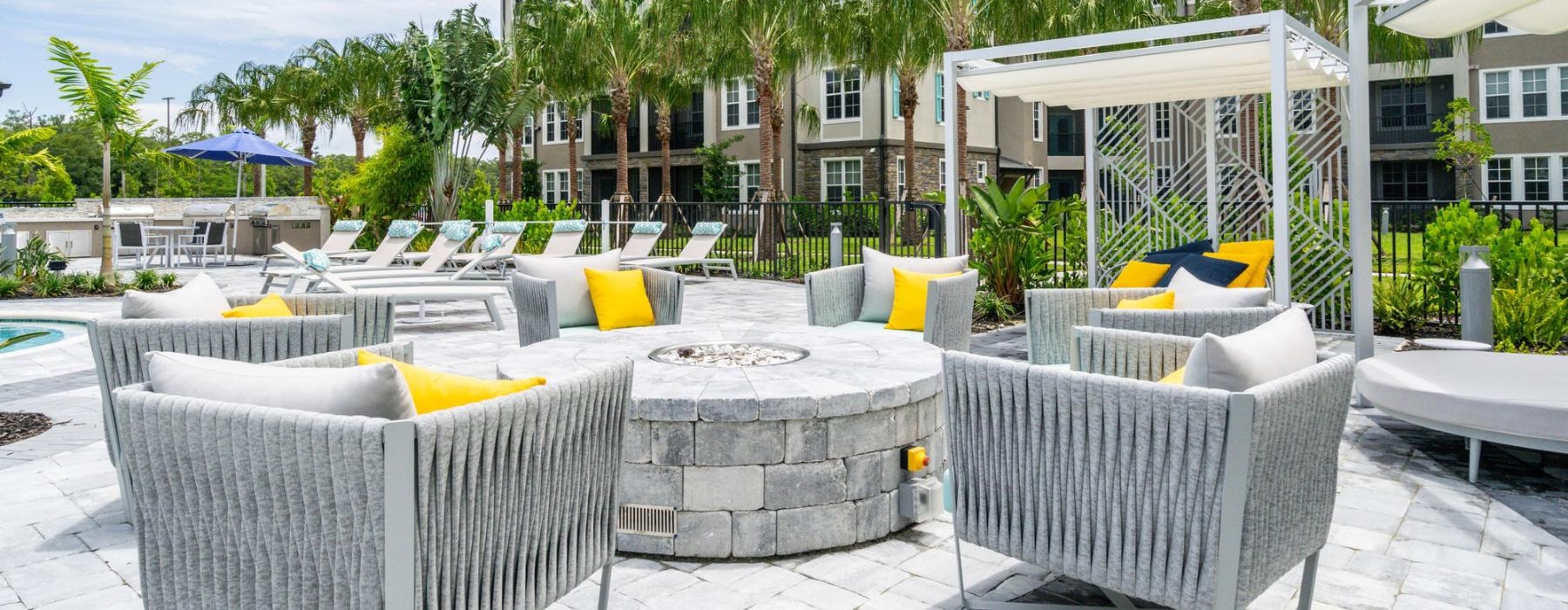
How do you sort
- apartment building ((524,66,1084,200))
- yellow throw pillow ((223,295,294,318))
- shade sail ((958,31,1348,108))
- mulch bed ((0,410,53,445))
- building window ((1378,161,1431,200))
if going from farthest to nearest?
building window ((1378,161,1431,200))
apartment building ((524,66,1084,200))
shade sail ((958,31,1348,108))
mulch bed ((0,410,53,445))
yellow throw pillow ((223,295,294,318))

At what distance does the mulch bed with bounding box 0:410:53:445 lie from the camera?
5086 mm

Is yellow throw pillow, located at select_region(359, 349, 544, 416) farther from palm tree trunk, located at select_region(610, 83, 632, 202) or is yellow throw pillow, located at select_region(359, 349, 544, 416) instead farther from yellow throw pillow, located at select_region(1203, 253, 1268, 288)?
palm tree trunk, located at select_region(610, 83, 632, 202)

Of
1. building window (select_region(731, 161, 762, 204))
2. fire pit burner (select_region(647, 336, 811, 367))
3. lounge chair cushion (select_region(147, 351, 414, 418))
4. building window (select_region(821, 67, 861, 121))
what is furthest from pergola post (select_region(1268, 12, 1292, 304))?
building window (select_region(731, 161, 762, 204))

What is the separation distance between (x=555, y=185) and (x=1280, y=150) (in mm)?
31989

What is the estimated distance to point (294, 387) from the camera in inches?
84.3

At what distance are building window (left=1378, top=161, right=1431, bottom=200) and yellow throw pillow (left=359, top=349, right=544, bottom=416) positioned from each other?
35.2 metres

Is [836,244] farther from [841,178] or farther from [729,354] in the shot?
[841,178]

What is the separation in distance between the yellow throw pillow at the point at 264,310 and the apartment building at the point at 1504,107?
29.9 m

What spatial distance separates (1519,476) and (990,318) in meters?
5.54

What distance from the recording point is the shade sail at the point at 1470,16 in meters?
4.88

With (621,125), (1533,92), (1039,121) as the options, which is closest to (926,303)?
(621,125)

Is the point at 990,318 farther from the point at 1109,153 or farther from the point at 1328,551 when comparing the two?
the point at 1328,551

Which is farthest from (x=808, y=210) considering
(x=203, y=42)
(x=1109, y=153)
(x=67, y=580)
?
(x=203, y=42)

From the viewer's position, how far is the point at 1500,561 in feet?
10.9
